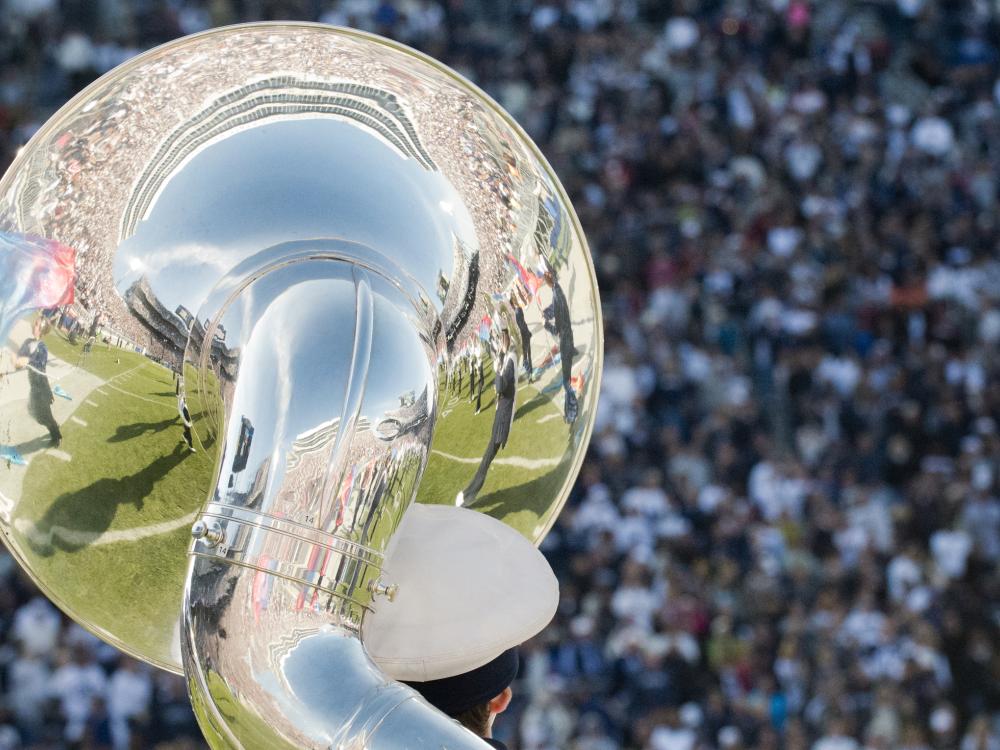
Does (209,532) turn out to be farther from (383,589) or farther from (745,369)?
(745,369)

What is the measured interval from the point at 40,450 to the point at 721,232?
44.2ft

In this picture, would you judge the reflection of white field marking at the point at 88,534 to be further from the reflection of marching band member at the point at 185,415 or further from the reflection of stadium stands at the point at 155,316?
the reflection of stadium stands at the point at 155,316

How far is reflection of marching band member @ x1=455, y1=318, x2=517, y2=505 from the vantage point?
75.3 inches

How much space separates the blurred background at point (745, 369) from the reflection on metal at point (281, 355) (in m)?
8.82

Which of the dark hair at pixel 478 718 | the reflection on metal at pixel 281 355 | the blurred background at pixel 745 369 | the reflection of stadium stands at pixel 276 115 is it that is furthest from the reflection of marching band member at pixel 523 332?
the blurred background at pixel 745 369

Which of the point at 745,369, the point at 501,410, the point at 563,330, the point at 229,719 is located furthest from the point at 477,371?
the point at 745,369

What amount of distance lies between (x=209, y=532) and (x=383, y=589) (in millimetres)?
168

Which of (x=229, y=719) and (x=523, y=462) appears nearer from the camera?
(x=229, y=719)

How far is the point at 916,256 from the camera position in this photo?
582 inches

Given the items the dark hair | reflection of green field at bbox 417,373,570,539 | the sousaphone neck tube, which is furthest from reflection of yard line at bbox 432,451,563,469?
the sousaphone neck tube

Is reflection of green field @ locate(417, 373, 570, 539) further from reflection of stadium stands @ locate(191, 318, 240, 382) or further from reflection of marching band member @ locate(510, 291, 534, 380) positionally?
reflection of stadium stands @ locate(191, 318, 240, 382)

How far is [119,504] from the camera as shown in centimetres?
176

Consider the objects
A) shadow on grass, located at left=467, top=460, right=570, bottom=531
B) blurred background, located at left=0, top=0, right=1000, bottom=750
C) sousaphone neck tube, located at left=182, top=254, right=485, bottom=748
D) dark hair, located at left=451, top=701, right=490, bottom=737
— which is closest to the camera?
sousaphone neck tube, located at left=182, top=254, right=485, bottom=748

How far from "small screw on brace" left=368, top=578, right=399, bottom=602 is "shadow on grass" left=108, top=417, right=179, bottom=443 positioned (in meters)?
0.35
